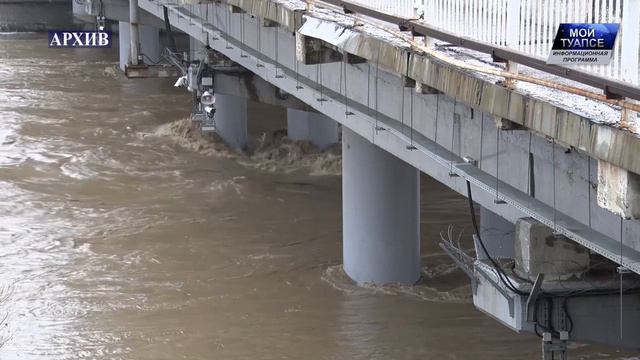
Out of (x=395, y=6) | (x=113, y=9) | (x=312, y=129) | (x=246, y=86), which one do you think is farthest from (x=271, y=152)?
(x=395, y=6)

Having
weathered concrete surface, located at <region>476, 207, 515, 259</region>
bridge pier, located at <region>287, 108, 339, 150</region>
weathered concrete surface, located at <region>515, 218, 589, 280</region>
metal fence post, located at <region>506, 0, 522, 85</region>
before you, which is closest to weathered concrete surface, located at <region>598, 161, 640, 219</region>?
metal fence post, located at <region>506, 0, 522, 85</region>

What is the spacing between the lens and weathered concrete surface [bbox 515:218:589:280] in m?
8.62

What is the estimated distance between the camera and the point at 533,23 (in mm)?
8016

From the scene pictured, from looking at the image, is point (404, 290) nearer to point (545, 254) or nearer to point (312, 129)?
point (545, 254)

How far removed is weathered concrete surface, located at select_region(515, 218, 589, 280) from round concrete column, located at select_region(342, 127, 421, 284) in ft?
25.4

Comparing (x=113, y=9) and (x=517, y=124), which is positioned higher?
(x=517, y=124)

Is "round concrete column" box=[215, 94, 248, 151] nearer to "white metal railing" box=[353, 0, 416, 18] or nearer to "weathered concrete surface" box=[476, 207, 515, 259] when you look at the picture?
"weathered concrete surface" box=[476, 207, 515, 259]

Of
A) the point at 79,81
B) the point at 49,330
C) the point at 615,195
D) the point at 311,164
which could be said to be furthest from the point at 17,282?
the point at 79,81

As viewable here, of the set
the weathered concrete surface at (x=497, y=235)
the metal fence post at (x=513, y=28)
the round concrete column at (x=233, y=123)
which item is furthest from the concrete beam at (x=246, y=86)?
the metal fence post at (x=513, y=28)

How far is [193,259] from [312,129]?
9.40 m

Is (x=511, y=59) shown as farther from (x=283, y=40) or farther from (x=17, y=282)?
(x=17, y=282)

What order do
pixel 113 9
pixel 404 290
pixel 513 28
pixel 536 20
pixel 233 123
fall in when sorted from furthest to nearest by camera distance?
pixel 113 9 < pixel 233 123 < pixel 404 290 < pixel 513 28 < pixel 536 20

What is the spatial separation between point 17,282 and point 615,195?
455 inches

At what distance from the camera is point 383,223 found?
1694cm
